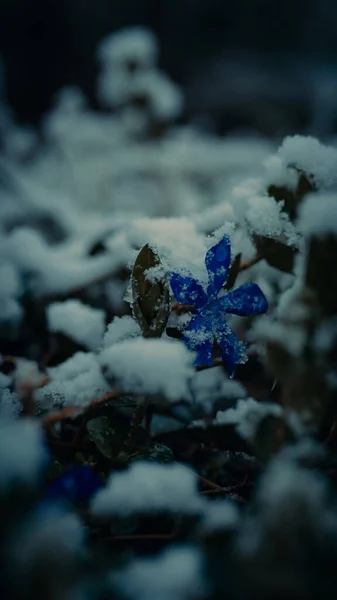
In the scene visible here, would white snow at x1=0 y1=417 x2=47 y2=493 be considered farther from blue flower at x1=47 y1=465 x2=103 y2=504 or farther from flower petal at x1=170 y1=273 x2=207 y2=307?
flower petal at x1=170 y1=273 x2=207 y2=307

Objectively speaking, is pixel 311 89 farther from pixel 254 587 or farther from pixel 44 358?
pixel 254 587

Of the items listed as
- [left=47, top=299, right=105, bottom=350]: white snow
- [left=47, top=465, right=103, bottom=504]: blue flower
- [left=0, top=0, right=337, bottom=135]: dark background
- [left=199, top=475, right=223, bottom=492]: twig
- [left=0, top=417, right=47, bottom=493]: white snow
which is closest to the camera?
[left=0, top=417, right=47, bottom=493]: white snow

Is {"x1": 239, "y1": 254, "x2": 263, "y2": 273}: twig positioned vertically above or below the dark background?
below

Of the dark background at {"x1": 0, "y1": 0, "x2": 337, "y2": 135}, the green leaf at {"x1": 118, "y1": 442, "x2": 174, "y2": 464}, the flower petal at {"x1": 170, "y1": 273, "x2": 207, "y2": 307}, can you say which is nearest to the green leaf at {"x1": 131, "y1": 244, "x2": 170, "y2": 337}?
the flower petal at {"x1": 170, "y1": 273, "x2": 207, "y2": 307}

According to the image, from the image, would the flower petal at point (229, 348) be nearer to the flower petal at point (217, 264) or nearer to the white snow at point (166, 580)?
the flower petal at point (217, 264)

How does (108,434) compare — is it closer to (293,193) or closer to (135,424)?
(135,424)

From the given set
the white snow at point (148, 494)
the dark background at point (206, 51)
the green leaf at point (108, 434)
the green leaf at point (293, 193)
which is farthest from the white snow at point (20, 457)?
the dark background at point (206, 51)

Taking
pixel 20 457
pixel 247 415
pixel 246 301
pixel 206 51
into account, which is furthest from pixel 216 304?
pixel 206 51
